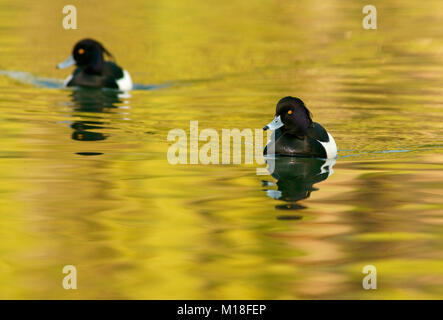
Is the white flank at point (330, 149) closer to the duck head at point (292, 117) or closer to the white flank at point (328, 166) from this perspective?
the white flank at point (328, 166)

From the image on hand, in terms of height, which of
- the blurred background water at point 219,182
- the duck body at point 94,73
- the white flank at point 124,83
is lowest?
the blurred background water at point 219,182

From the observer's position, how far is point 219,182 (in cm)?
1005

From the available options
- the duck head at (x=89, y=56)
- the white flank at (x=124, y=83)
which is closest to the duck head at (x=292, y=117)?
the white flank at (x=124, y=83)

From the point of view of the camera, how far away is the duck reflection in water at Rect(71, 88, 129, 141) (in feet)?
42.3

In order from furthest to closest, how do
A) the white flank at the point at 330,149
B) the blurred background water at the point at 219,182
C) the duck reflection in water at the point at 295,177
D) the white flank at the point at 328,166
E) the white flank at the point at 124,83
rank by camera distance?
the white flank at the point at 124,83
the white flank at the point at 330,149
the white flank at the point at 328,166
the duck reflection in water at the point at 295,177
the blurred background water at the point at 219,182

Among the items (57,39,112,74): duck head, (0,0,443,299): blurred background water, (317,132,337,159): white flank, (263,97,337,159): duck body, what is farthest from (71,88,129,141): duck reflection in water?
(317,132,337,159): white flank

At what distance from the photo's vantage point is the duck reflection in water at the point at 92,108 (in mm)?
12889

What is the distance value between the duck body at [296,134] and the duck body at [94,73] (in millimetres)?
6792

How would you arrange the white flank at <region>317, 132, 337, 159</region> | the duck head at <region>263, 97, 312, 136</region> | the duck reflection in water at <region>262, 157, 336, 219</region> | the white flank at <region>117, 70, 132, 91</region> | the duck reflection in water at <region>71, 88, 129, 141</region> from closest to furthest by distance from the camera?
the duck reflection in water at <region>262, 157, 336, 219</region> < the duck head at <region>263, 97, 312, 136</region> < the white flank at <region>317, 132, 337, 159</region> < the duck reflection in water at <region>71, 88, 129, 141</region> < the white flank at <region>117, 70, 132, 91</region>

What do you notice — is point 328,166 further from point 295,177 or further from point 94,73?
point 94,73

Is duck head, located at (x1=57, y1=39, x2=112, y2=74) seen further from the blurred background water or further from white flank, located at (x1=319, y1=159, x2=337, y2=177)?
white flank, located at (x1=319, y1=159, x2=337, y2=177)

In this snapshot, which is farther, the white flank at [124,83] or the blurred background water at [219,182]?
the white flank at [124,83]

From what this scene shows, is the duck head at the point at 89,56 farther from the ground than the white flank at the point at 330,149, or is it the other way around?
the duck head at the point at 89,56

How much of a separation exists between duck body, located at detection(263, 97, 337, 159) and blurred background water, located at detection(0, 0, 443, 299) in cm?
20
